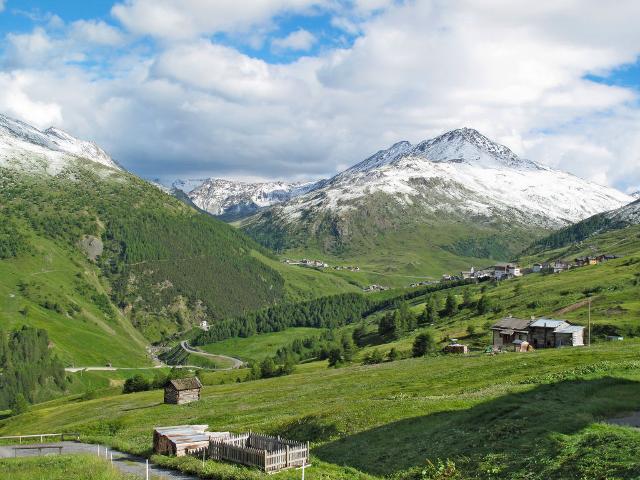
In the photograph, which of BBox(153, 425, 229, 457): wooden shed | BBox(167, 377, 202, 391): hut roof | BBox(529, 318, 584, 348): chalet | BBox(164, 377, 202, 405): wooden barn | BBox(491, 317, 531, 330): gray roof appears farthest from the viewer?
BBox(491, 317, 531, 330): gray roof

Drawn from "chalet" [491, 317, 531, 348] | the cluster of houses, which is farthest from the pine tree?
"chalet" [491, 317, 531, 348]

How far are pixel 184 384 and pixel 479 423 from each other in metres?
78.4

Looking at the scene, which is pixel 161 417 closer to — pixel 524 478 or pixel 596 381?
pixel 596 381

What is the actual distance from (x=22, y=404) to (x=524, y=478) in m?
177

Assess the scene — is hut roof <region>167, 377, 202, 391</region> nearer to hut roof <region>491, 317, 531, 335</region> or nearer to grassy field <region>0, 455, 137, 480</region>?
grassy field <region>0, 455, 137, 480</region>

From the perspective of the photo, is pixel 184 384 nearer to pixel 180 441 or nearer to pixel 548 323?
pixel 180 441


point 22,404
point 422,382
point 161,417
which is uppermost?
point 422,382

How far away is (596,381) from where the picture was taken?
157 feet

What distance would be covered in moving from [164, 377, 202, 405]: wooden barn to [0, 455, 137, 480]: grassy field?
64132 millimetres

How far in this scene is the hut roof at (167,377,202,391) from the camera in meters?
108


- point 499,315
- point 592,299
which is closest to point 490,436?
point 592,299

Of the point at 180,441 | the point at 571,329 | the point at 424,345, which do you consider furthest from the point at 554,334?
the point at 180,441

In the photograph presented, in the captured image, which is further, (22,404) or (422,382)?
(22,404)

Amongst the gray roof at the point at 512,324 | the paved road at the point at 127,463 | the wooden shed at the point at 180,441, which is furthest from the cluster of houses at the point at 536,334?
the paved road at the point at 127,463
